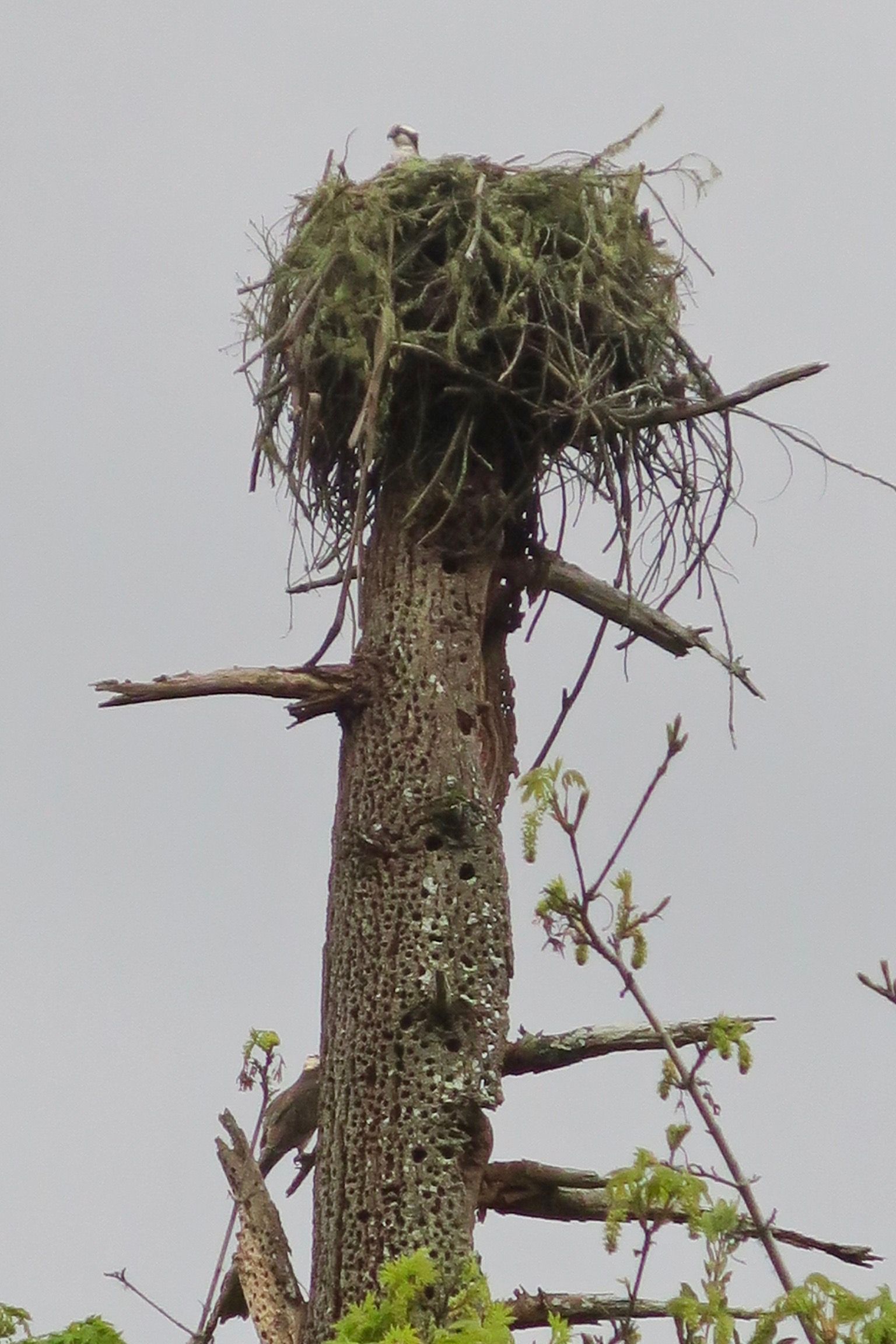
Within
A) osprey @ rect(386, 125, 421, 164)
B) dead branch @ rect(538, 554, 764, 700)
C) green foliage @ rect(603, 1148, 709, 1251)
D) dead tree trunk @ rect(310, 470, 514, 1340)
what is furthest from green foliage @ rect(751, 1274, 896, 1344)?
osprey @ rect(386, 125, 421, 164)

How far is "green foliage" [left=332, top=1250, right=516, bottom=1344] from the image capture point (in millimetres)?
4066

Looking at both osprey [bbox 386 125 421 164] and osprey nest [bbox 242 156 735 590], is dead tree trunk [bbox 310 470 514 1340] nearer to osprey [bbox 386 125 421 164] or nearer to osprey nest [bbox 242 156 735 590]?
osprey nest [bbox 242 156 735 590]

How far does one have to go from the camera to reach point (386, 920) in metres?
5.62

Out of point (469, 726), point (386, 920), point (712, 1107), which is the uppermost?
point (469, 726)

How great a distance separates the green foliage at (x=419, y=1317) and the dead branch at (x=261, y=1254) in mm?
690

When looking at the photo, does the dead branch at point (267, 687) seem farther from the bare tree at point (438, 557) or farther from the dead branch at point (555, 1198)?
the dead branch at point (555, 1198)

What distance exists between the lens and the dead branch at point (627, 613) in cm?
648

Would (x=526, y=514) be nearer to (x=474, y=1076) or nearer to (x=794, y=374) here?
(x=794, y=374)

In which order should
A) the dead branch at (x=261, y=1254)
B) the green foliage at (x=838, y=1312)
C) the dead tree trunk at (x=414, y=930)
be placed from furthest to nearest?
the dead branch at (x=261, y=1254) → the dead tree trunk at (x=414, y=930) → the green foliage at (x=838, y=1312)

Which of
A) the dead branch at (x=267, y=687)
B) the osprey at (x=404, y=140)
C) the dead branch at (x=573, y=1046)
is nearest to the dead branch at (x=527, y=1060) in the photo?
the dead branch at (x=573, y=1046)

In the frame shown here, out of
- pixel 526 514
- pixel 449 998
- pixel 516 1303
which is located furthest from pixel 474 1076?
pixel 526 514

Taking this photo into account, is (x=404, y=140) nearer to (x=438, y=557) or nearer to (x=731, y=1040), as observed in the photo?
(x=438, y=557)

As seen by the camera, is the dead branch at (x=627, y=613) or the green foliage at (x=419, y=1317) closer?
the green foliage at (x=419, y=1317)

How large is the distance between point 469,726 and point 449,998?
31.8 inches
